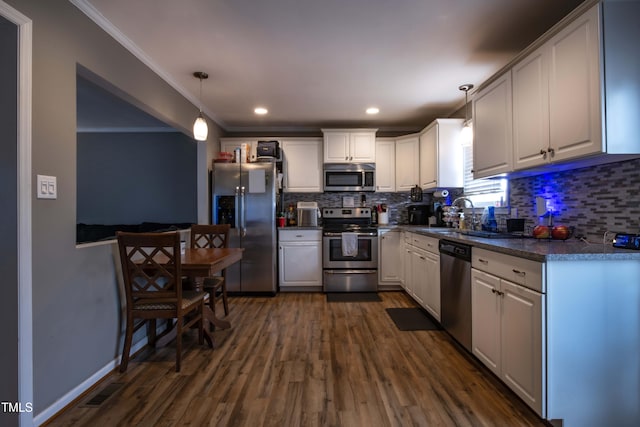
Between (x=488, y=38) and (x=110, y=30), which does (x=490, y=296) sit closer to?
(x=488, y=38)

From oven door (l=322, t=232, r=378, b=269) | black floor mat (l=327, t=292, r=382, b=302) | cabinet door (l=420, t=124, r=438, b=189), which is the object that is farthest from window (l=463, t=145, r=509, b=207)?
black floor mat (l=327, t=292, r=382, b=302)

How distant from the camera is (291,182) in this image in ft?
15.1

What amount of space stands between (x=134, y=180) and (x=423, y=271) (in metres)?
4.60

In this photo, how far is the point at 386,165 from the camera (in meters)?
4.64

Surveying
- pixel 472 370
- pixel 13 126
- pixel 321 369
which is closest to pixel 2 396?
pixel 13 126

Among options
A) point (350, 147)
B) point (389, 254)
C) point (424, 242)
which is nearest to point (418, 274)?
point (424, 242)

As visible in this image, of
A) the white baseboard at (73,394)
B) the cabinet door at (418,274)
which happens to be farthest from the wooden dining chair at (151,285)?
the cabinet door at (418,274)

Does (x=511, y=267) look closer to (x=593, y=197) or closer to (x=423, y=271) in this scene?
(x=593, y=197)

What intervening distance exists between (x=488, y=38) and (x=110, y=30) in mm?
2822

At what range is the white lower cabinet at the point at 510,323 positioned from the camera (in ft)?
5.11

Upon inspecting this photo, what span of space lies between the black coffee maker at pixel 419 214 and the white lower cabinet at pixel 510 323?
2.35 metres

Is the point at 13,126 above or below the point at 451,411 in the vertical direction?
above

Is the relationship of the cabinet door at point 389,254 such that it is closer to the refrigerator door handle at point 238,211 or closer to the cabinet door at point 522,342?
the refrigerator door handle at point 238,211

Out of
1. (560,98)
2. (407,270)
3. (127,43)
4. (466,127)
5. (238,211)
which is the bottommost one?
(407,270)
